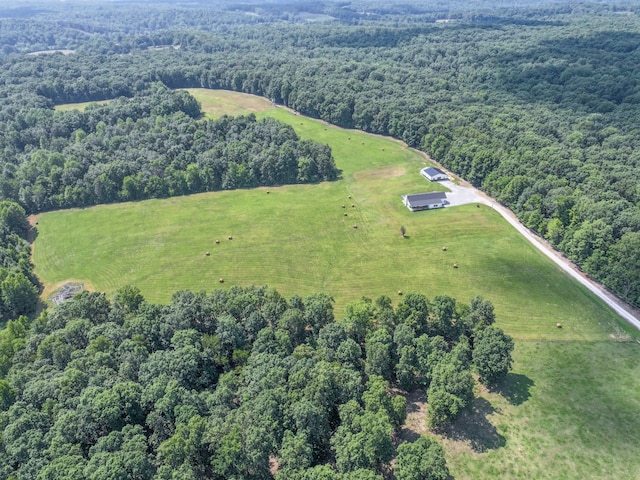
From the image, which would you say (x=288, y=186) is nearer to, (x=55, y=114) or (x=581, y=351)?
(x=581, y=351)

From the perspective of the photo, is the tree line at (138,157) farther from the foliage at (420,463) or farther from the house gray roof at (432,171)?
the foliage at (420,463)

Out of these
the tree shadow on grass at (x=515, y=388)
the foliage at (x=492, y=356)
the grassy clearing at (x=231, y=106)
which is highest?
the foliage at (x=492, y=356)

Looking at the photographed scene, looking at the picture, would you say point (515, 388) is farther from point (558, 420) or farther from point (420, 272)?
point (420, 272)

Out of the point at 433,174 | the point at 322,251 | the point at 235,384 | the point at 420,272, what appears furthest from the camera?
the point at 433,174

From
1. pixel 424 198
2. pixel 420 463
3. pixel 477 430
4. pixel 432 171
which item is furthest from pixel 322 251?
pixel 420 463

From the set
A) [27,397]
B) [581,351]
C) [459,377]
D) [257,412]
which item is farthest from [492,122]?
[27,397]

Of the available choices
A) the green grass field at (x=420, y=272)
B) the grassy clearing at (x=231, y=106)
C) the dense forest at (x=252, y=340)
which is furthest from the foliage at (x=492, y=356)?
the grassy clearing at (x=231, y=106)

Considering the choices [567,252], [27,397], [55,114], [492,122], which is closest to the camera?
[27,397]
